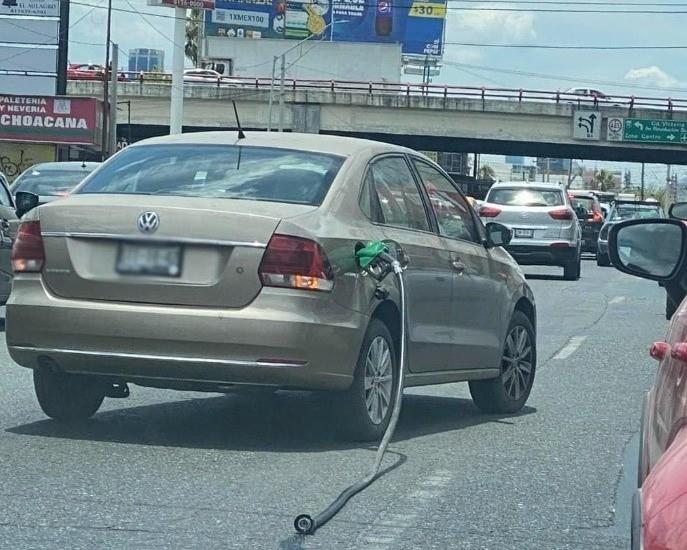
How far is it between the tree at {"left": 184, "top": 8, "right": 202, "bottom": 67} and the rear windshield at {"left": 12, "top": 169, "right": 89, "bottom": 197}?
280ft

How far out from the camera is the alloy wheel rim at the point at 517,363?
8945mm

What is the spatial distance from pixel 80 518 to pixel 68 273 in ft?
5.36

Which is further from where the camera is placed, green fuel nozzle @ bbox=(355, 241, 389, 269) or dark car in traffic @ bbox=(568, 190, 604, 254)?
dark car in traffic @ bbox=(568, 190, 604, 254)

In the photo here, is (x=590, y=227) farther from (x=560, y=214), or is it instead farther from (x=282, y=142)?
(x=282, y=142)

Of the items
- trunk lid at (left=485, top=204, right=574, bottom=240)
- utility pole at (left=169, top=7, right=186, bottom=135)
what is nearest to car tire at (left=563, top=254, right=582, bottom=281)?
trunk lid at (left=485, top=204, right=574, bottom=240)

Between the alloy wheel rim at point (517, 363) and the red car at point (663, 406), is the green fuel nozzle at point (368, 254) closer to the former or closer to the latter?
the alloy wheel rim at point (517, 363)

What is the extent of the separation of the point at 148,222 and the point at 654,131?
5444 centimetres

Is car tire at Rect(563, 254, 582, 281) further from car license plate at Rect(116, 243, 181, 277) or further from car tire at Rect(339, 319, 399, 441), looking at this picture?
car license plate at Rect(116, 243, 181, 277)

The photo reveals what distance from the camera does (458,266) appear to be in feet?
27.1

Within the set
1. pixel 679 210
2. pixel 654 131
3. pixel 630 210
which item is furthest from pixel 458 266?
pixel 654 131

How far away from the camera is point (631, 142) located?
195ft

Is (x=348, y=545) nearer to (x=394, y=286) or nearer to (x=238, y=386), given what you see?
(x=238, y=386)

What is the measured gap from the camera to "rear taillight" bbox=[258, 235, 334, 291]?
268 inches

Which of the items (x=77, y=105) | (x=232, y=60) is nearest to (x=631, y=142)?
(x=77, y=105)
